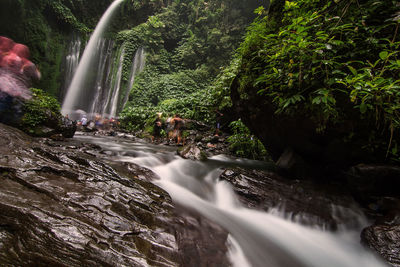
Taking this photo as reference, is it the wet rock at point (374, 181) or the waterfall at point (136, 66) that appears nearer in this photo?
the wet rock at point (374, 181)

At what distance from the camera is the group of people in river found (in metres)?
9.15

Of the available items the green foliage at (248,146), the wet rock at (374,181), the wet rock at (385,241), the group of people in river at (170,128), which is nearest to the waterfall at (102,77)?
the group of people in river at (170,128)

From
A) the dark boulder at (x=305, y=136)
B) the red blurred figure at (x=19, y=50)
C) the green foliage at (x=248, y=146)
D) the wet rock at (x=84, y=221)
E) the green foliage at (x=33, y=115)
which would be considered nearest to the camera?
the wet rock at (x=84, y=221)

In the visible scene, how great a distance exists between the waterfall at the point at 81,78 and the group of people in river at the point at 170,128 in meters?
10.9

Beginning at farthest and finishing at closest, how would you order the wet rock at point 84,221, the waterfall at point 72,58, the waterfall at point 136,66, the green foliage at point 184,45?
1. the waterfall at point 136,66
2. the green foliage at point 184,45
3. the waterfall at point 72,58
4. the wet rock at point 84,221

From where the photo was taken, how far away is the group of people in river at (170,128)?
9148 mm

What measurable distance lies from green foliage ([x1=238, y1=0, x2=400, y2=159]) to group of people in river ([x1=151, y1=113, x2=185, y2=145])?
6.34 meters

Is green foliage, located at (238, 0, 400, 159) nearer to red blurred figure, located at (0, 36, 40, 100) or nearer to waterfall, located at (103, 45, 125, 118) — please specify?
red blurred figure, located at (0, 36, 40, 100)

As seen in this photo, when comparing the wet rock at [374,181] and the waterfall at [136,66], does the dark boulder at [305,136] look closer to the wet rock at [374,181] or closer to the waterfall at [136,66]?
the wet rock at [374,181]

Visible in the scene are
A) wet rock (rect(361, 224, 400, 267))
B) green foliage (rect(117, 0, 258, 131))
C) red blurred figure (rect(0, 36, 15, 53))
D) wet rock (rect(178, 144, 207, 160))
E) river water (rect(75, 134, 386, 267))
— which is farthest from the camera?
green foliage (rect(117, 0, 258, 131))

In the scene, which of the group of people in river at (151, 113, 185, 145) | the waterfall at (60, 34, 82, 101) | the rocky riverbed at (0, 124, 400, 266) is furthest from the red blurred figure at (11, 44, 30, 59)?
the waterfall at (60, 34, 82, 101)

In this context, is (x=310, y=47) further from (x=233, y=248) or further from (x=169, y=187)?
(x=169, y=187)

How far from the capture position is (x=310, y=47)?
250 centimetres

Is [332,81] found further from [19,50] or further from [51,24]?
[51,24]
